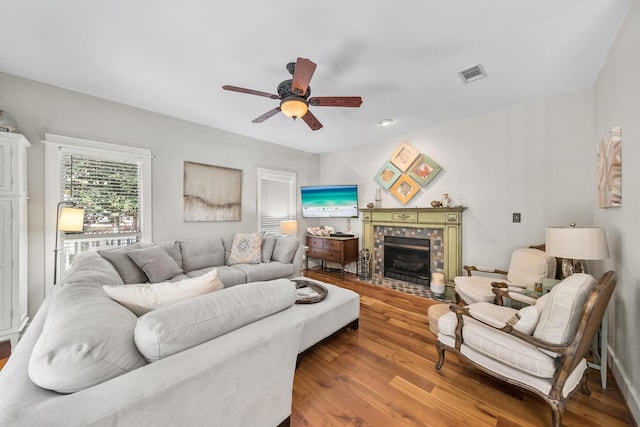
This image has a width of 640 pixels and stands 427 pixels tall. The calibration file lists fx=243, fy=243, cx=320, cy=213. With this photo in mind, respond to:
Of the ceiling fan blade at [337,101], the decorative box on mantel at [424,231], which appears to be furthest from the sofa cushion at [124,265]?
the decorative box on mantel at [424,231]

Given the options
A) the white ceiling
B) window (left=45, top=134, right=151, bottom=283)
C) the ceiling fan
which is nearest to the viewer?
the white ceiling

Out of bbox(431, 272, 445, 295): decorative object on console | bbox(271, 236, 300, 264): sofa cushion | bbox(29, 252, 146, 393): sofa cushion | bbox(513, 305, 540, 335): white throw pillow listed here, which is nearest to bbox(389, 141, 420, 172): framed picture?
bbox(431, 272, 445, 295): decorative object on console

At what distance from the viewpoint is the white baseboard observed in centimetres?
149

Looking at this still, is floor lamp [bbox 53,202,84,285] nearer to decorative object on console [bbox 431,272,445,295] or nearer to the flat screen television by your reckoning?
the flat screen television

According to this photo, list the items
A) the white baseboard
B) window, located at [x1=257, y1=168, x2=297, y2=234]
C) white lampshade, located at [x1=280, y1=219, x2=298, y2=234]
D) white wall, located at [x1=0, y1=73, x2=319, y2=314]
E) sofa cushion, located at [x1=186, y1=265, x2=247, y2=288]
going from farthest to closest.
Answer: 1. window, located at [x1=257, y1=168, x2=297, y2=234]
2. white lampshade, located at [x1=280, y1=219, x2=298, y2=234]
3. sofa cushion, located at [x1=186, y1=265, x2=247, y2=288]
4. white wall, located at [x1=0, y1=73, x2=319, y2=314]
5. the white baseboard

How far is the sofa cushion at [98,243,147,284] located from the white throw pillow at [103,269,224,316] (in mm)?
1509

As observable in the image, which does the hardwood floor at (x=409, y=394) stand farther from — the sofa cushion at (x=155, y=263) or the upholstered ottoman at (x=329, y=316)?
the sofa cushion at (x=155, y=263)

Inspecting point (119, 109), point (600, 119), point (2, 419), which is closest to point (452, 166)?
point (600, 119)

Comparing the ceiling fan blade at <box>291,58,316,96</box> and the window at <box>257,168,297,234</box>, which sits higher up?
the ceiling fan blade at <box>291,58,316,96</box>

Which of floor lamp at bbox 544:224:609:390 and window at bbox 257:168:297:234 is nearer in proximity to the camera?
floor lamp at bbox 544:224:609:390

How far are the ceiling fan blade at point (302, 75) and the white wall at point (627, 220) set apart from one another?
6.91ft

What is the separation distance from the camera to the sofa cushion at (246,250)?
3.58 meters

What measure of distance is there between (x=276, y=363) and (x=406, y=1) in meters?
2.29

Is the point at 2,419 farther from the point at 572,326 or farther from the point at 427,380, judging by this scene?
the point at 572,326
